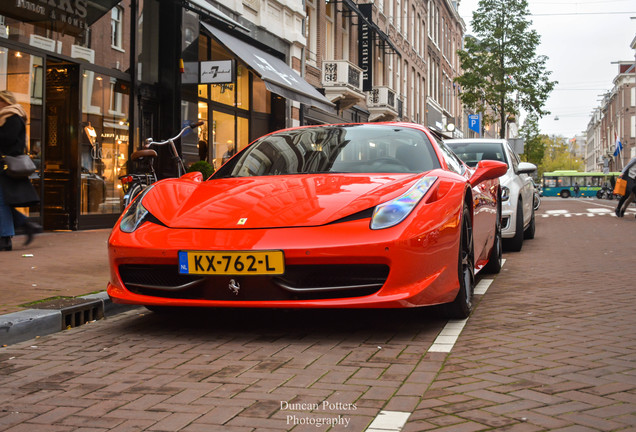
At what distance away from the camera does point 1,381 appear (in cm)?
341

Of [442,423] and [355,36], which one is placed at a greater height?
[355,36]

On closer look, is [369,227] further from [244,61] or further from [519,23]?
[519,23]

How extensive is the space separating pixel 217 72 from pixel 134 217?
10.3 m

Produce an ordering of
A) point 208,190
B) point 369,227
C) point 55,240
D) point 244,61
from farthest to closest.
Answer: point 244,61 → point 55,240 → point 208,190 → point 369,227

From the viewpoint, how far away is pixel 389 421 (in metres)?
2.71

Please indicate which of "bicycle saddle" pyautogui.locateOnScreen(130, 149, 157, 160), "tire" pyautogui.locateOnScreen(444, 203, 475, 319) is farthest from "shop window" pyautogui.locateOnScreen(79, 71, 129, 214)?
"tire" pyautogui.locateOnScreen(444, 203, 475, 319)

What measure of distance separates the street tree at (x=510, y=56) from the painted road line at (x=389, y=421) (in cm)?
3442

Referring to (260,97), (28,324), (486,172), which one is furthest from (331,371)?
(260,97)

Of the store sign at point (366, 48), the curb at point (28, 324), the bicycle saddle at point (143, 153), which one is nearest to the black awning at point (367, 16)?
the store sign at point (366, 48)

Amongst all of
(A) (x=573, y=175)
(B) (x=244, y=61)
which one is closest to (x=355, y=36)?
(B) (x=244, y=61)

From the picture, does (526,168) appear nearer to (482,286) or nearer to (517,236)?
(517,236)

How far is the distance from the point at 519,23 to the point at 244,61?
25.3m

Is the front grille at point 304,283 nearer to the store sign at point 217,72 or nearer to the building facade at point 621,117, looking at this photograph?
the store sign at point 217,72

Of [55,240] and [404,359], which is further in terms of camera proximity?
[55,240]
